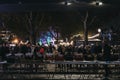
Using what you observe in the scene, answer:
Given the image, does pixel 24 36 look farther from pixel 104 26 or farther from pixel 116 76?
pixel 116 76

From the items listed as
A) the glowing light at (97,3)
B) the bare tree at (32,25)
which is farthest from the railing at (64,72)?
the bare tree at (32,25)

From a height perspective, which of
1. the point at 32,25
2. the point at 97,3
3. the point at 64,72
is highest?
the point at 97,3

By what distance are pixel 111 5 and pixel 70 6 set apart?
3.14 metres

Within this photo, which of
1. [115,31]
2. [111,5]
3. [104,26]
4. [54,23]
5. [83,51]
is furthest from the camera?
[54,23]

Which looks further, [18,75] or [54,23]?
[54,23]

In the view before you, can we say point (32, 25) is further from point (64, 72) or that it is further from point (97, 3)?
point (64, 72)

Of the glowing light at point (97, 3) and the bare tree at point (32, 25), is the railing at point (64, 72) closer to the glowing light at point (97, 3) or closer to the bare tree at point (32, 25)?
the glowing light at point (97, 3)

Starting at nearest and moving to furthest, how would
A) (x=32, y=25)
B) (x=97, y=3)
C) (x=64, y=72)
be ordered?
(x=64, y=72), (x=97, y=3), (x=32, y=25)

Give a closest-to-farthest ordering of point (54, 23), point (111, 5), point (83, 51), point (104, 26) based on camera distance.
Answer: point (111, 5)
point (83, 51)
point (104, 26)
point (54, 23)

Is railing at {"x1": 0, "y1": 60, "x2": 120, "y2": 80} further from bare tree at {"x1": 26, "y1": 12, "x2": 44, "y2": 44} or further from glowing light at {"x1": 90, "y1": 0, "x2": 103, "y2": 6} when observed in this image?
bare tree at {"x1": 26, "y1": 12, "x2": 44, "y2": 44}

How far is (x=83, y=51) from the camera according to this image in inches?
1239

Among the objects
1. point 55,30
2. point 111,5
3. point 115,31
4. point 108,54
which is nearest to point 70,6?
point 111,5

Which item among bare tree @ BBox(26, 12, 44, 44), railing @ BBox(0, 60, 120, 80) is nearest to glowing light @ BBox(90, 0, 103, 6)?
railing @ BBox(0, 60, 120, 80)

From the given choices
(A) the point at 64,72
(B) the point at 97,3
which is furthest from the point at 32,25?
(A) the point at 64,72
